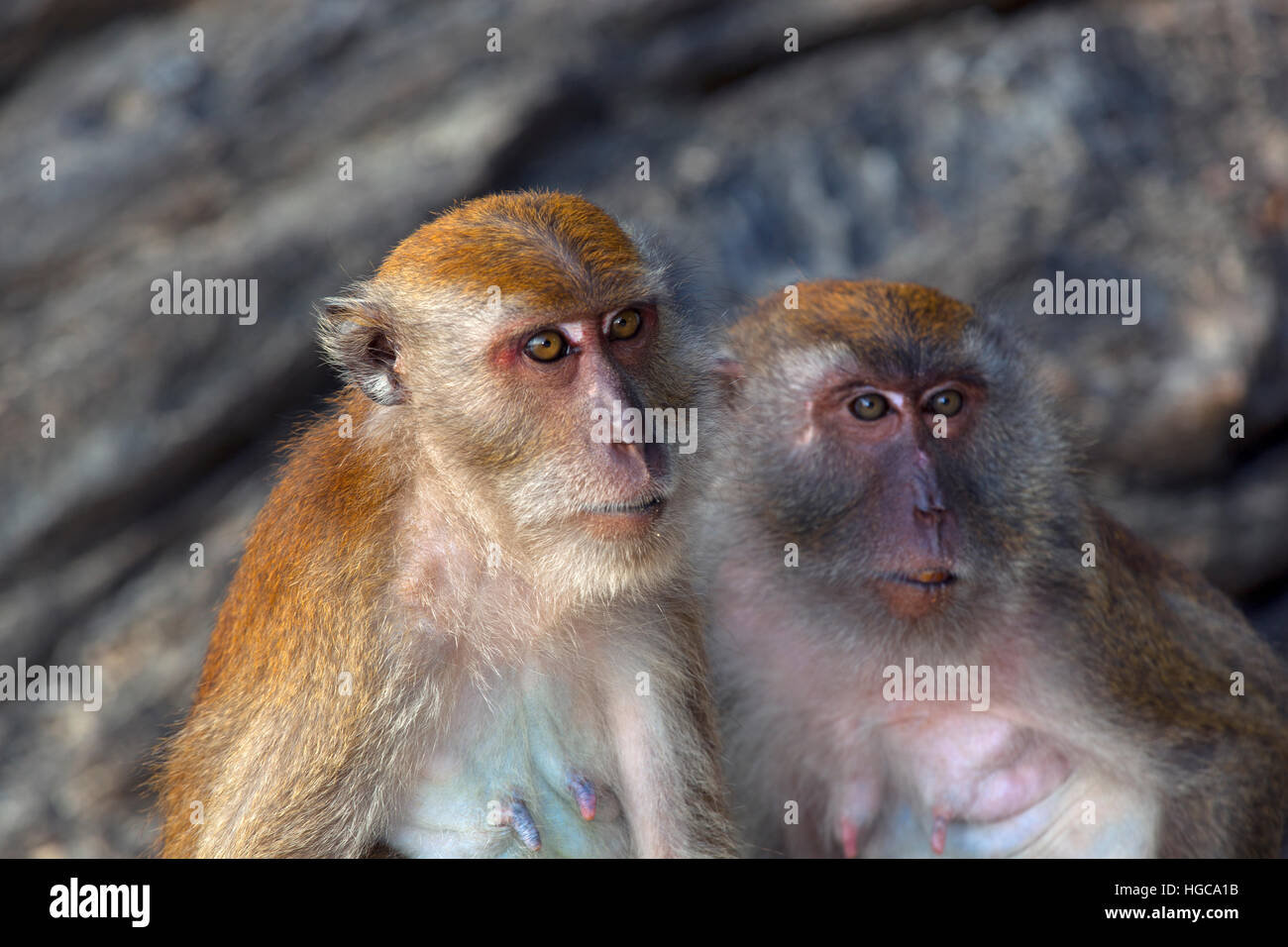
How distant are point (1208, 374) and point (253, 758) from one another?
12.7 feet

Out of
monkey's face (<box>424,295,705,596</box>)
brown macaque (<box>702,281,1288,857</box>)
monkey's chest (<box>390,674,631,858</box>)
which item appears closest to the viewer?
monkey's face (<box>424,295,705,596</box>)

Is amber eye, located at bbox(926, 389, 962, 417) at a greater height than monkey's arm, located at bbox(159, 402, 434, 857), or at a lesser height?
greater

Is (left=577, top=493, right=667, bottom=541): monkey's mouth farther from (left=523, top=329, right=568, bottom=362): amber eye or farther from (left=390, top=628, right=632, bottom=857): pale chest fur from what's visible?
(left=390, top=628, right=632, bottom=857): pale chest fur

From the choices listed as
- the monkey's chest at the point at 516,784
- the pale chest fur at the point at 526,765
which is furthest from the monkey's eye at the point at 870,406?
the monkey's chest at the point at 516,784

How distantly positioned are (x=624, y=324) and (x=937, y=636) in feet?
3.94

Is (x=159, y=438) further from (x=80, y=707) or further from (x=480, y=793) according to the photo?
(x=480, y=793)

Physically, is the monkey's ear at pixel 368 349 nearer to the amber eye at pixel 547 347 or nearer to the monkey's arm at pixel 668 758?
the amber eye at pixel 547 347

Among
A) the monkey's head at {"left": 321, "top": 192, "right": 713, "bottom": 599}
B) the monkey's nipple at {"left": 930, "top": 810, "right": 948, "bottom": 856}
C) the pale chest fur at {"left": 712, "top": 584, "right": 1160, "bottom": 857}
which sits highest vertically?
the monkey's head at {"left": 321, "top": 192, "right": 713, "bottom": 599}

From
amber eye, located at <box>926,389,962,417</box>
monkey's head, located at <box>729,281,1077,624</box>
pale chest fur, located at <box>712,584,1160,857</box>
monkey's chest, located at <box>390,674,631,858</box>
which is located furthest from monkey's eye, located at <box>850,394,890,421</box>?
monkey's chest, located at <box>390,674,631,858</box>

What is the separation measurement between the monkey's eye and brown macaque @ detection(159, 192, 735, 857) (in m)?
0.49

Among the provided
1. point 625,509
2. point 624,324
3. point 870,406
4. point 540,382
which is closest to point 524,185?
point 870,406

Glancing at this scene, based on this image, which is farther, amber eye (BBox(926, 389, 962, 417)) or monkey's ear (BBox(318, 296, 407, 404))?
amber eye (BBox(926, 389, 962, 417))

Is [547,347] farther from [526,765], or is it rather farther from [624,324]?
[526,765]

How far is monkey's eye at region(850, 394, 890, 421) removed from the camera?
3.40m
